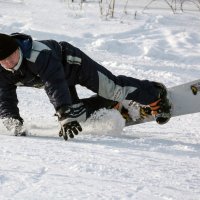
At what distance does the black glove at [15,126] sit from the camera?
3523mm

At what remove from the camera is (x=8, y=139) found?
3.16 meters

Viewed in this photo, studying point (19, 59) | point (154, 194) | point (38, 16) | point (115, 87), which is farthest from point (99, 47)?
point (154, 194)

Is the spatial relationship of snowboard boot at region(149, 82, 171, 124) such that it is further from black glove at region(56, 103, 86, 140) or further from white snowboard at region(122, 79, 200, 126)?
black glove at region(56, 103, 86, 140)

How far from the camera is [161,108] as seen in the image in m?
3.99

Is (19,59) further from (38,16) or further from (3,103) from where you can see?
(38,16)

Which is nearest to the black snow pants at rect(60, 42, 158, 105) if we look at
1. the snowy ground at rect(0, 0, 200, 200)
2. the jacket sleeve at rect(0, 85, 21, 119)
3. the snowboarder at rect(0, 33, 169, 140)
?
the snowboarder at rect(0, 33, 169, 140)

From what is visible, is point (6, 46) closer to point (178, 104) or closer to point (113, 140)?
point (113, 140)

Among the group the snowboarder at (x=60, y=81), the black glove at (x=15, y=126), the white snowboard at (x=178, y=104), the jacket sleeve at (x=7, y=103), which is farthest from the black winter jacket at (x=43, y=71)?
the white snowboard at (x=178, y=104)

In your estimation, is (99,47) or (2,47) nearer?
(2,47)

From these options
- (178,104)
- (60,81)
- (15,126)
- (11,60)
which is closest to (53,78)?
(60,81)

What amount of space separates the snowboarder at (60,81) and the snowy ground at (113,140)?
14cm

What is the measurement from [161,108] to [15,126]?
43.9 inches

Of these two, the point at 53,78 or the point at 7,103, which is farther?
the point at 7,103

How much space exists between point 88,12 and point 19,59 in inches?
204
